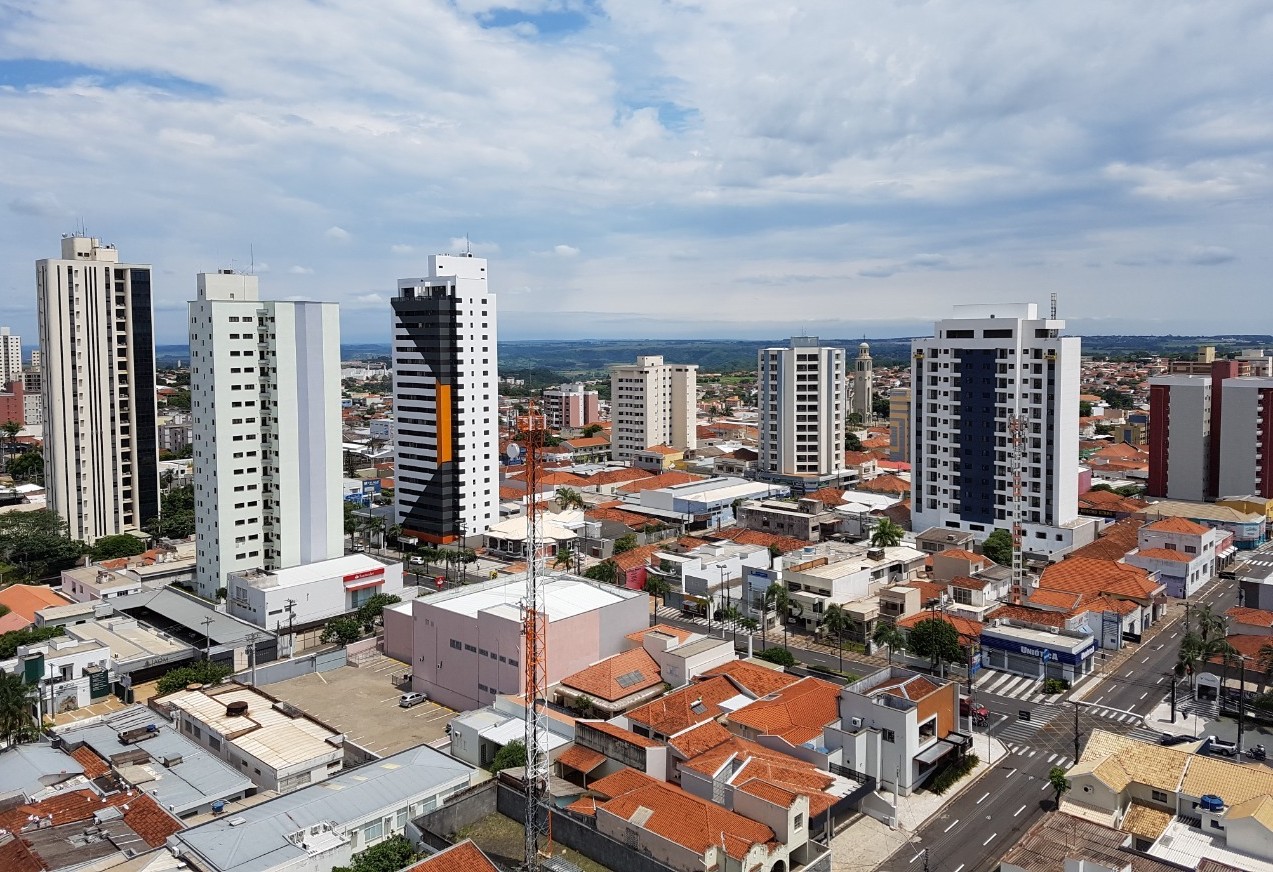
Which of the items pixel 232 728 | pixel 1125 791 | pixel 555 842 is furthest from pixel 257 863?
pixel 1125 791

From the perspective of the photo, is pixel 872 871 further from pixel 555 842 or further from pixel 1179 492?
pixel 1179 492

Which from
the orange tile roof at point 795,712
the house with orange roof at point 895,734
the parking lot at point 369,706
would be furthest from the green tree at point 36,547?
the house with orange roof at point 895,734

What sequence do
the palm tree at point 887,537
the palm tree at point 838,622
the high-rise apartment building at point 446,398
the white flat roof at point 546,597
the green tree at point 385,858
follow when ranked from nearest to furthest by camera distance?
the green tree at point 385,858 < the white flat roof at point 546,597 < the palm tree at point 838,622 < the palm tree at point 887,537 < the high-rise apartment building at point 446,398

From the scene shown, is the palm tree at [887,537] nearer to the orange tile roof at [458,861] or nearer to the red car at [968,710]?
the red car at [968,710]

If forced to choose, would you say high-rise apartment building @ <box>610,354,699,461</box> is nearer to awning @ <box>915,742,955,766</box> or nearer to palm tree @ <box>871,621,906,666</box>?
palm tree @ <box>871,621,906,666</box>

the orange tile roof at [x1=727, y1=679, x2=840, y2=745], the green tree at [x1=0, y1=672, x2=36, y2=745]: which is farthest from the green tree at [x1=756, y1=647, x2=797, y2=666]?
the green tree at [x1=0, y1=672, x2=36, y2=745]

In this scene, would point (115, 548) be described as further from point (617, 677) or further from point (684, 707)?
point (684, 707)
